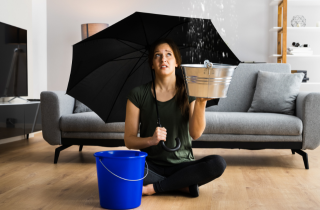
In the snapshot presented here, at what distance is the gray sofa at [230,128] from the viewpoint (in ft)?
8.56

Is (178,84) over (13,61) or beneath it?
beneath

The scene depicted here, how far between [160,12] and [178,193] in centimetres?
375

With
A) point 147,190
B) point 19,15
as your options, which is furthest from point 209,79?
point 19,15

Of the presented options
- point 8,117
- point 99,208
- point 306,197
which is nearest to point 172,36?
point 99,208

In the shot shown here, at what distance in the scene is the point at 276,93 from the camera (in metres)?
2.99

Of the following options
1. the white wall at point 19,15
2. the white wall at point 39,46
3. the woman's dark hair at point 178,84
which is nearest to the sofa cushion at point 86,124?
the woman's dark hair at point 178,84

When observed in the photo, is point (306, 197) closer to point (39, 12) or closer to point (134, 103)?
point (134, 103)

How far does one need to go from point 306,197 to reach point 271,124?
777 mm

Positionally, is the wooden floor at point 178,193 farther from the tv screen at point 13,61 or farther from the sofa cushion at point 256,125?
the tv screen at point 13,61

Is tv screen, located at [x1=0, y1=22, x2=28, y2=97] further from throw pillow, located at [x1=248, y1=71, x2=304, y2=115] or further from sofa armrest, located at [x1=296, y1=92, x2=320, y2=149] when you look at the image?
sofa armrest, located at [x1=296, y1=92, x2=320, y2=149]

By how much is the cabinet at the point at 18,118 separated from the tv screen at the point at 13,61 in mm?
196

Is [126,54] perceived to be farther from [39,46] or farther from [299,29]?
[299,29]

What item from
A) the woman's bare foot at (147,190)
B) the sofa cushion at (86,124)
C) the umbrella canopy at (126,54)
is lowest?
the woman's bare foot at (147,190)

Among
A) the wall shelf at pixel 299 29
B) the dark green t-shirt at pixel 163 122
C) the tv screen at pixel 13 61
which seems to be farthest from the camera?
the wall shelf at pixel 299 29
